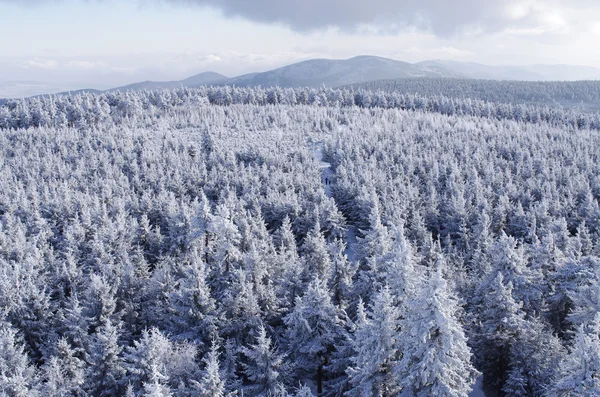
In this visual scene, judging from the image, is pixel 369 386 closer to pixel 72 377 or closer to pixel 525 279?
pixel 525 279

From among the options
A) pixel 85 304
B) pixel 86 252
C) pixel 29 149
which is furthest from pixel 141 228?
pixel 29 149

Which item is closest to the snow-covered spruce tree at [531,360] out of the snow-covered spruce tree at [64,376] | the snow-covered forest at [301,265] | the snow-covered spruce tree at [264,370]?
the snow-covered forest at [301,265]

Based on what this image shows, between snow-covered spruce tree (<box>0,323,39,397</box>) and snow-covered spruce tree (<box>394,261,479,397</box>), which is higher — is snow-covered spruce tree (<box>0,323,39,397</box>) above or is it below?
below

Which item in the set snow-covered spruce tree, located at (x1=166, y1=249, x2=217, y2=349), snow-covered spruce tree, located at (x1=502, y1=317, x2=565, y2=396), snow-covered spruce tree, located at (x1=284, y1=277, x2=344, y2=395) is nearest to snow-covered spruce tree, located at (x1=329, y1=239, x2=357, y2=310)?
snow-covered spruce tree, located at (x1=284, y1=277, x2=344, y2=395)

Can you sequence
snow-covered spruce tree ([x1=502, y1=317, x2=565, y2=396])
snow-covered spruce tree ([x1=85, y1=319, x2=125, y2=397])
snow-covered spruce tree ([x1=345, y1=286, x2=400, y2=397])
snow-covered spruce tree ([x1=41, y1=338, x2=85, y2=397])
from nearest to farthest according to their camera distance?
snow-covered spruce tree ([x1=345, y1=286, x2=400, y2=397])
snow-covered spruce tree ([x1=41, y1=338, x2=85, y2=397])
snow-covered spruce tree ([x1=502, y1=317, x2=565, y2=396])
snow-covered spruce tree ([x1=85, y1=319, x2=125, y2=397])

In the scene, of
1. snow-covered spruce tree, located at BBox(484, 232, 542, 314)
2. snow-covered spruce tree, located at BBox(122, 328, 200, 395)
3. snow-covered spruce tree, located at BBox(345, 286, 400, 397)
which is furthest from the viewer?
snow-covered spruce tree, located at BBox(484, 232, 542, 314)

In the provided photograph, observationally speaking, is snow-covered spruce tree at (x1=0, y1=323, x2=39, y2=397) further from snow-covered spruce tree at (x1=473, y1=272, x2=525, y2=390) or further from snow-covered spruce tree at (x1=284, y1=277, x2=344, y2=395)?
snow-covered spruce tree at (x1=473, y1=272, x2=525, y2=390)

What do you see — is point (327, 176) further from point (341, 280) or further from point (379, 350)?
point (379, 350)
